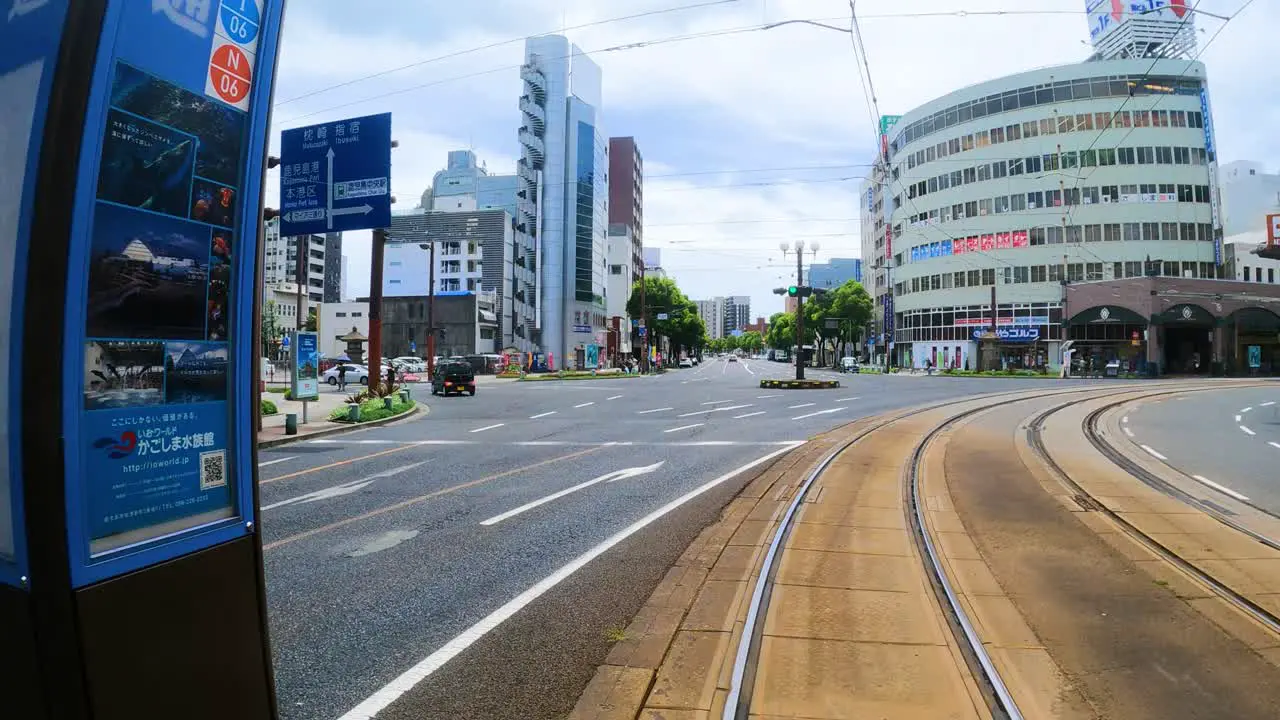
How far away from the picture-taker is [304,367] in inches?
758

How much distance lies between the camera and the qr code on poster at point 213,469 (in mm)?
2391

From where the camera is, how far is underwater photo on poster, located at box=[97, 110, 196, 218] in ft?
6.80

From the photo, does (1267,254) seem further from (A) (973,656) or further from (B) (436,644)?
(B) (436,644)

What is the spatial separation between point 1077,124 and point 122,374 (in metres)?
76.8

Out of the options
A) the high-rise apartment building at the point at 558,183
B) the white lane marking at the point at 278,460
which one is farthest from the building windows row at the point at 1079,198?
the white lane marking at the point at 278,460

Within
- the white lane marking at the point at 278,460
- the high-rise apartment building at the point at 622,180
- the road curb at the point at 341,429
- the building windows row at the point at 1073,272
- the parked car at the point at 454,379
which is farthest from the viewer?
the high-rise apartment building at the point at 622,180

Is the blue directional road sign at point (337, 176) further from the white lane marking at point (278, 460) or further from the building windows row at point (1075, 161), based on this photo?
the building windows row at point (1075, 161)

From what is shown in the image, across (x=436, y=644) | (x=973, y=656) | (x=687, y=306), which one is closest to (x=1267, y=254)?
(x=973, y=656)

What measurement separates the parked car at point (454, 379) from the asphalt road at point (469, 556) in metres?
16.1

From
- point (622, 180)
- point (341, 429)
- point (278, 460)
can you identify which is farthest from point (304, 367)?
point (622, 180)

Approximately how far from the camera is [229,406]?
8.07ft

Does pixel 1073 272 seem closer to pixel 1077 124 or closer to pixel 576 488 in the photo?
pixel 1077 124

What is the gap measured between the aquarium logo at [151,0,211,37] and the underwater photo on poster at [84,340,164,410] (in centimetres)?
112

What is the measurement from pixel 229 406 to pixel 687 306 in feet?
324
